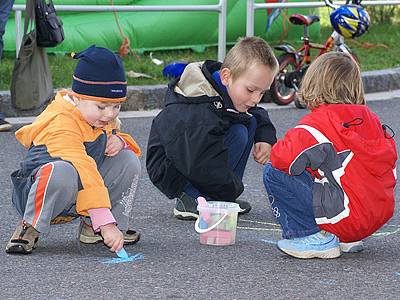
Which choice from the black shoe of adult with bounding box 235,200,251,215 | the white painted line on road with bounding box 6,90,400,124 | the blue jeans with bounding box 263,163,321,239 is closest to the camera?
the blue jeans with bounding box 263,163,321,239

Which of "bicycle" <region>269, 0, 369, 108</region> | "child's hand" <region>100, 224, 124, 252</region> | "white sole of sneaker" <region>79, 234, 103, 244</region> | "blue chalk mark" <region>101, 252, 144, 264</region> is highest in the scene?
"child's hand" <region>100, 224, 124, 252</region>

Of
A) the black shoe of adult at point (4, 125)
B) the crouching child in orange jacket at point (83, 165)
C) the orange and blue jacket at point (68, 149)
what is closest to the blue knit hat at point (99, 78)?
the crouching child in orange jacket at point (83, 165)

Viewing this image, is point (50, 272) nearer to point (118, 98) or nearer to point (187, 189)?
point (118, 98)

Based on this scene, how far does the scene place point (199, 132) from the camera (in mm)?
4965

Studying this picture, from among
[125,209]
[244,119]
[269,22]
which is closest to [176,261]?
[125,209]

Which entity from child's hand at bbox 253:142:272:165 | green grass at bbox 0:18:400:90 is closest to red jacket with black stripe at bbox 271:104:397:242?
child's hand at bbox 253:142:272:165

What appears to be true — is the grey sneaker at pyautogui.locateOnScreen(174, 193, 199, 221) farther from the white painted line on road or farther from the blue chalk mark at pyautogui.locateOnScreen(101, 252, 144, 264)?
the white painted line on road

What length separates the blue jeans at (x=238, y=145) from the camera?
5.10 m

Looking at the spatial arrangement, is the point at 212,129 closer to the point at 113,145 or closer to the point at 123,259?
the point at 113,145

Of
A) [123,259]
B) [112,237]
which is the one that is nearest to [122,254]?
[123,259]

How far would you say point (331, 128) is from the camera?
429 centimetres

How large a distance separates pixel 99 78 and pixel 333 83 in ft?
3.03

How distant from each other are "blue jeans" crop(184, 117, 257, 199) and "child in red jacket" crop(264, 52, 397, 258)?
2.09 feet

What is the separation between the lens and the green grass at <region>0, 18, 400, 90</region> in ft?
29.0
